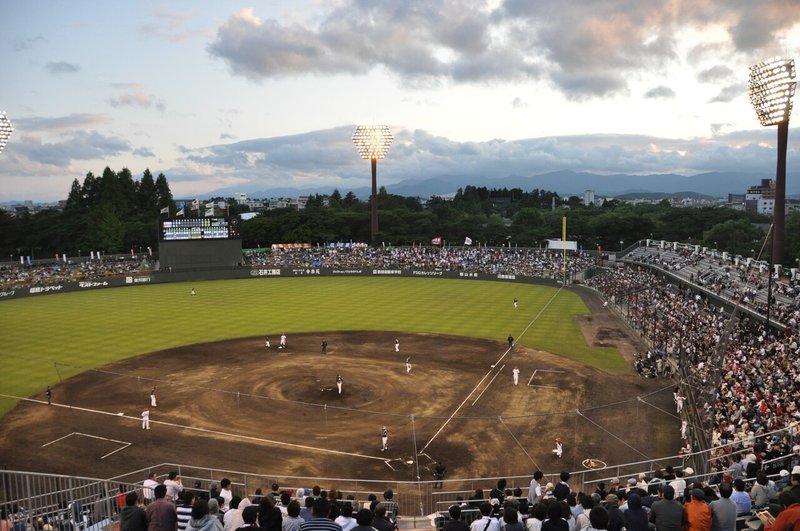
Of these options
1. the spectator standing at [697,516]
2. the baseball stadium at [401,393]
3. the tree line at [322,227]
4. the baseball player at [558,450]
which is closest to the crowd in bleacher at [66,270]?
the baseball stadium at [401,393]

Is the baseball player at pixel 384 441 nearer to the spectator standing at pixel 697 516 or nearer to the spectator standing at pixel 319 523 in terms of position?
the spectator standing at pixel 319 523

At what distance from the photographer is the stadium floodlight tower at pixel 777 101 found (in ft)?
149

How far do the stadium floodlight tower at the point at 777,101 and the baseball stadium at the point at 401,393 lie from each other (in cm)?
509

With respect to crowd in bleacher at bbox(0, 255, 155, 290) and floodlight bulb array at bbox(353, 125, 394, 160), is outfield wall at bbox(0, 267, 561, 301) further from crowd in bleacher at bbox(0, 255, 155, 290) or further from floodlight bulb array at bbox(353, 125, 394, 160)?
floodlight bulb array at bbox(353, 125, 394, 160)

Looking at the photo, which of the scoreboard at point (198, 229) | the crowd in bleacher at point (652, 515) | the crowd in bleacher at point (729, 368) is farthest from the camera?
the scoreboard at point (198, 229)

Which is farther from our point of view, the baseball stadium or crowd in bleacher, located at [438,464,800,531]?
the baseball stadium

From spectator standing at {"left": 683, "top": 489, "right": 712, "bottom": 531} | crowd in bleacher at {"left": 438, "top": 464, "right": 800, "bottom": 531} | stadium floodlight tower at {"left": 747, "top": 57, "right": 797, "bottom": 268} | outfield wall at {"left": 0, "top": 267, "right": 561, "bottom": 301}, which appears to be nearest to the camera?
crowd in bleacher at {"left": 438, "top": 464, "right": 800, "bottom": 531}

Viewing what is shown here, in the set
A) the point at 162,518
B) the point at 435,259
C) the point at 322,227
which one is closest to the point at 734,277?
the point at 435,259

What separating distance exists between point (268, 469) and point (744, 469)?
53.3ft

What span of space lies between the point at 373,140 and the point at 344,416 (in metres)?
86.4

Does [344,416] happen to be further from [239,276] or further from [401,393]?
[239,276]

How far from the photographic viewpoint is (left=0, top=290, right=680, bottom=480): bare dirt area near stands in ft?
73.8

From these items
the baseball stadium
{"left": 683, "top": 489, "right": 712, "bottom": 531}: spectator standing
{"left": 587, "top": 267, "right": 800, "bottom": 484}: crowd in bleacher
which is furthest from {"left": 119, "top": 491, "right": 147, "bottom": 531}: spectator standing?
{"left": 587, "top": 267, "right": 800, "bottom": 484}: crowd in bleacher

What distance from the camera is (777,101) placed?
46.2m
